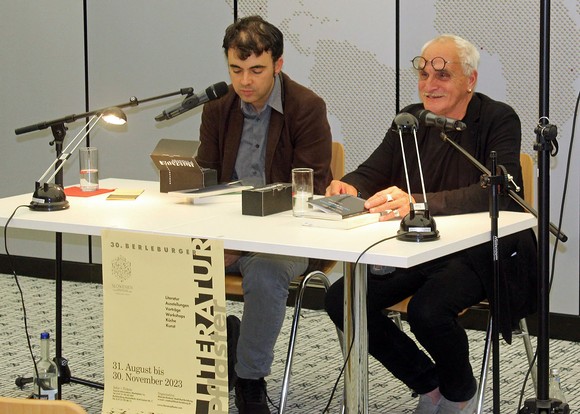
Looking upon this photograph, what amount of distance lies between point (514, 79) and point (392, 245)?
1.93 meters

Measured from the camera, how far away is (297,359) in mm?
4207

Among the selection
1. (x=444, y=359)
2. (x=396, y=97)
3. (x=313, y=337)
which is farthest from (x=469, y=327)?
(x=444, y=359)

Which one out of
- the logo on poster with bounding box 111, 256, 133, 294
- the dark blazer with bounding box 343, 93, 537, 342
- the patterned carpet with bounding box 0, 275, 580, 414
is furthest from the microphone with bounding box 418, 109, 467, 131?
the patterned carpet with bounding box 0, 275, 580, 414

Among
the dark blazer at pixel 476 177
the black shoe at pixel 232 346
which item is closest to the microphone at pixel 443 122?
the dark blazer at pixel 476 177

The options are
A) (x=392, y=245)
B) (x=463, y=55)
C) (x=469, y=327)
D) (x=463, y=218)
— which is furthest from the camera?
(x=469, y=327)

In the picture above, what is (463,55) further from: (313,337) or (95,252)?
(95,252)

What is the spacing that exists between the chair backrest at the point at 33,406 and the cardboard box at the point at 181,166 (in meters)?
1.78

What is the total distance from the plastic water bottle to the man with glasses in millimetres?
938

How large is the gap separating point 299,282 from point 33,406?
186 centimetres

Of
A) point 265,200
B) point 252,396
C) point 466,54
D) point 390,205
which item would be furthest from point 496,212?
point 252,396

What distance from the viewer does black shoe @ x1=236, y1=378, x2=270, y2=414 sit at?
3408 millimetres

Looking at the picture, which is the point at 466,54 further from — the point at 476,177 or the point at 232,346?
the point at 232,346

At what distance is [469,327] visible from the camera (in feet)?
15.1

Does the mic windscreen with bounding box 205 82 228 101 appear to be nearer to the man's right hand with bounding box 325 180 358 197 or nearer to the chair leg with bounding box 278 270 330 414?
the man's right hand with bounding box 325 180 358 197
